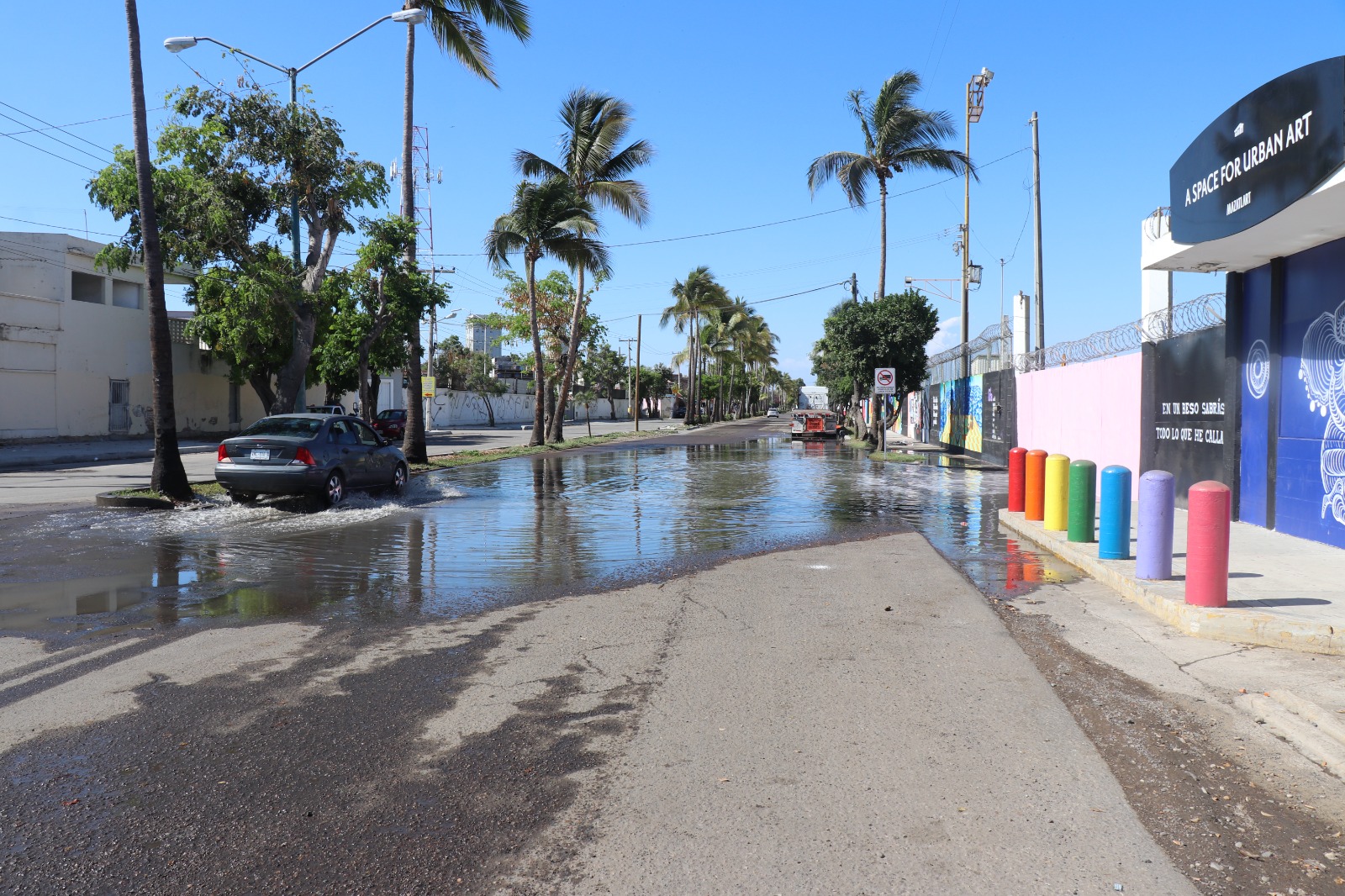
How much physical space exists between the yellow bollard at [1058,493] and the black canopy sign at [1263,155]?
2978mm

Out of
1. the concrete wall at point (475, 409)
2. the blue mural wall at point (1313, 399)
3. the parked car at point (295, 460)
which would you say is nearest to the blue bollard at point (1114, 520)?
the blue mural wall at point (1313, 399)

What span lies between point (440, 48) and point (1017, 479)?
721 inches

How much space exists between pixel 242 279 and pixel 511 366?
86385mm

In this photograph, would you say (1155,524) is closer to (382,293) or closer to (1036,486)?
(1036,486)

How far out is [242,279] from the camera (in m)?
22.8

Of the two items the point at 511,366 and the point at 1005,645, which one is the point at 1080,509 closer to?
the point at 1005,645

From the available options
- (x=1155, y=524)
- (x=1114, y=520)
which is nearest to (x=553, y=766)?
(x=1155, y=524)

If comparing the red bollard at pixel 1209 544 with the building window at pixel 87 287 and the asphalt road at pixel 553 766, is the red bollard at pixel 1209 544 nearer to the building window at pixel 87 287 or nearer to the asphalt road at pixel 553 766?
the asphalt road at pixel 553 766

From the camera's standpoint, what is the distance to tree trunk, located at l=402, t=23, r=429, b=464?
23594 millimetres

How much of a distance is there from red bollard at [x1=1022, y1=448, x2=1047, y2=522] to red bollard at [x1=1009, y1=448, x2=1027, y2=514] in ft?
1.39

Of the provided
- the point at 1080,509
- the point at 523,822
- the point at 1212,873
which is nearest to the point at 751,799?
the point at 523,822

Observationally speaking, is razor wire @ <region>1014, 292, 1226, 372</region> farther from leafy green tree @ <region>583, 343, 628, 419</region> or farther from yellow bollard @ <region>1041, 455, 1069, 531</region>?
leafy green tree @ <region>583, 343, 628, 419</region>

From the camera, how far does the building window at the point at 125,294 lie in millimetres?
40500

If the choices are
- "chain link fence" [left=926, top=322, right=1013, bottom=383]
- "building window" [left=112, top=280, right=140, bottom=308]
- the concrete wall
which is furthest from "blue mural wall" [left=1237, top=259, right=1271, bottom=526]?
the concrete wall
